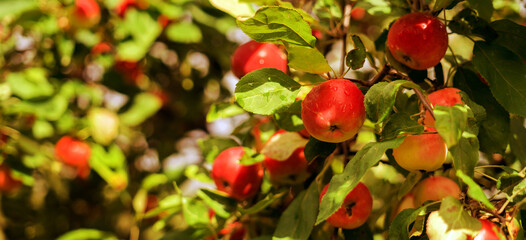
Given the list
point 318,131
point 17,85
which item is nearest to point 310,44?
point 318,131

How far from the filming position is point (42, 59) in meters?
2.18

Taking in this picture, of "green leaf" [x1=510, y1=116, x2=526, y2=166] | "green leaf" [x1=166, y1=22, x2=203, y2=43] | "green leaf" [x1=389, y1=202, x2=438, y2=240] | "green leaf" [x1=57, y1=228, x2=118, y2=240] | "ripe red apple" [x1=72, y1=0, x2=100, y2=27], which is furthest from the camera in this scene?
"green leaf" [x1=166, y1=22, x2=203, y2=43]

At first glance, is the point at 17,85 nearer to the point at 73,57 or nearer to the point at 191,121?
the point at 73,57

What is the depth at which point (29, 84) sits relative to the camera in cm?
197

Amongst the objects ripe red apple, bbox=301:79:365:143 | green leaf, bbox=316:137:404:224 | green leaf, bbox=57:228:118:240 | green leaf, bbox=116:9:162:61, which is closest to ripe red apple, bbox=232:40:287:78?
ripe red apple, bbox=301:79:365:143

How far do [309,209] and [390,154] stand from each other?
7.2 inches

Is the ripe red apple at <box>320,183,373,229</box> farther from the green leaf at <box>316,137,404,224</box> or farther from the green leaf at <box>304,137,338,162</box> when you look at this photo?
the green leaf at <box>316,137,404,224</box>

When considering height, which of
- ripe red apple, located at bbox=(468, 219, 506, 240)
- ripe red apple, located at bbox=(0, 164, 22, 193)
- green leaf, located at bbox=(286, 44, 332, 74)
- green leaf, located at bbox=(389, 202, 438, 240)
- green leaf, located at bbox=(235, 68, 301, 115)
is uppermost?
green leaf, located at bbox=(286, 44, 332, 74)

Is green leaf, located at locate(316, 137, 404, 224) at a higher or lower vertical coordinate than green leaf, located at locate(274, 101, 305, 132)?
higher

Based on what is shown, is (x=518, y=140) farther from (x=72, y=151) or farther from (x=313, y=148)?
(x=72, y=151)

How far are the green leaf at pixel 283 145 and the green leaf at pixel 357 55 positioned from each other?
0.84 feet

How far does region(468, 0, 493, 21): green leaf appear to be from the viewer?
0.81 m

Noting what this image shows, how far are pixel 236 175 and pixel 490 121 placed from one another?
1.77 ft

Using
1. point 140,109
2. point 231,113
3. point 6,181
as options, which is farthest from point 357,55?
point 6,181
